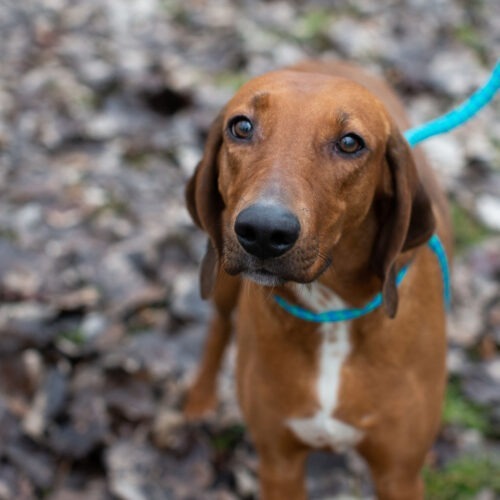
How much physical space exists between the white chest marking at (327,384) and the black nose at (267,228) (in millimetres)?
425

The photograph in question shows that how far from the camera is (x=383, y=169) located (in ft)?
8.89

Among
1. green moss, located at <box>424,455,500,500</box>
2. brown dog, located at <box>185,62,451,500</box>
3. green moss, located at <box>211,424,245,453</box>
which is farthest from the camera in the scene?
green moss, located at <box>211,424,245,453</box>

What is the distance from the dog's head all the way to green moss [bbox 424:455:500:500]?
144 cm

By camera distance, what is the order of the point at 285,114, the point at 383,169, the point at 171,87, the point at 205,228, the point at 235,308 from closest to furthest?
the point at 285,114
the point at 383,169
the point at 205,228
the point at 235,308
the point at 171,87

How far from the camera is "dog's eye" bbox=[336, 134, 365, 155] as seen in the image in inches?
99.4

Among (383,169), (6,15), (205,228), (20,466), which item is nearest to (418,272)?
(383,169)

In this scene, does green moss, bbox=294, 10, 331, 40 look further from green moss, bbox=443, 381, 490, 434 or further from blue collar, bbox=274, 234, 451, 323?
blue collar, bbox=274, 234, 451, 323

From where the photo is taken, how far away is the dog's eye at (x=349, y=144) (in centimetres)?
253

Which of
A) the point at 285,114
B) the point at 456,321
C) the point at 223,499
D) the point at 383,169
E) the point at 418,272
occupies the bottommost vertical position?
the point at 223,499

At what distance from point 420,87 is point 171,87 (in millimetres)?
1789

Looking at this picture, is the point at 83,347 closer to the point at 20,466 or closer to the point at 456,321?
the point at 20,466

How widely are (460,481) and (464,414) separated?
384 millimetres

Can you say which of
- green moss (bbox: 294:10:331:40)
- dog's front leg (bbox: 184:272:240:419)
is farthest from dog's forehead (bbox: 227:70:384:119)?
green moss (bbox: 294:10:331:40)

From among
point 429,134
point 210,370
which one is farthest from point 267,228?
point 210,370
